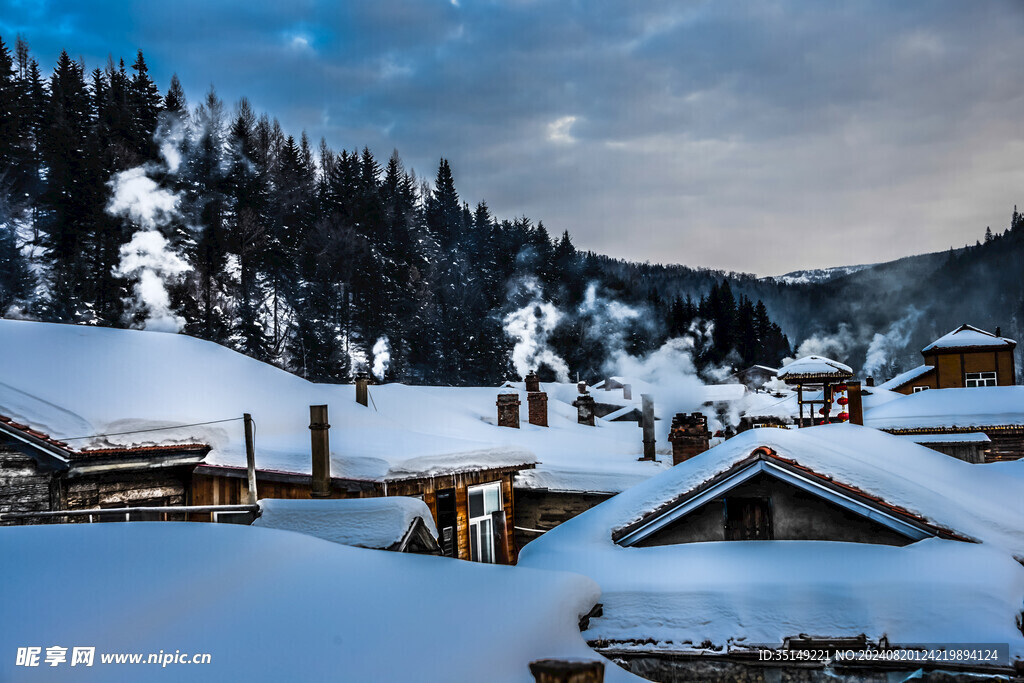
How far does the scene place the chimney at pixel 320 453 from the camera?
12961 mm

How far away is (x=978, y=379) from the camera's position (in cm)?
4109

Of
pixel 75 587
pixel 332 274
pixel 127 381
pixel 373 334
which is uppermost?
pixel 332 274

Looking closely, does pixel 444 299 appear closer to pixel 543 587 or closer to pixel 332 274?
pixel 332 274

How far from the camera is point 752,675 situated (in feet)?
26.3

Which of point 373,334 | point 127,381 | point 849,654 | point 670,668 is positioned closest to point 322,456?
point 127,381

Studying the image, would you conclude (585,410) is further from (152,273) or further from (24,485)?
(152,273)

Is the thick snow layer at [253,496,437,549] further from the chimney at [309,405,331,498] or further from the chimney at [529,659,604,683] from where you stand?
the chimney at [309,405,331,498]

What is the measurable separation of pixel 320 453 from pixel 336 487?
0.72 m

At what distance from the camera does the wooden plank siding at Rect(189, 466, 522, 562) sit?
43.1 feet

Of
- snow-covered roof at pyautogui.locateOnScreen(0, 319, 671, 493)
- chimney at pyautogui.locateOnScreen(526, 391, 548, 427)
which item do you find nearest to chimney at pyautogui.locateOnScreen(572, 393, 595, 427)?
chimney at pyautogui.locateOnScreen(526, 391, 548, 427)

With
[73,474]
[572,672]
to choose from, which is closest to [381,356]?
[73,474]

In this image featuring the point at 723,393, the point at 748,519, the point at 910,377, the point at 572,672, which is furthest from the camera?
the point at 723,393

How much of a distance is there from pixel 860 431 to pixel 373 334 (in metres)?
49.0

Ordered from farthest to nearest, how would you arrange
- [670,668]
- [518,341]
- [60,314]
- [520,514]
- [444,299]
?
1. [518,341]
2. [444,299]
3. [60,314]
4. [520,514]
5. [670,668]
